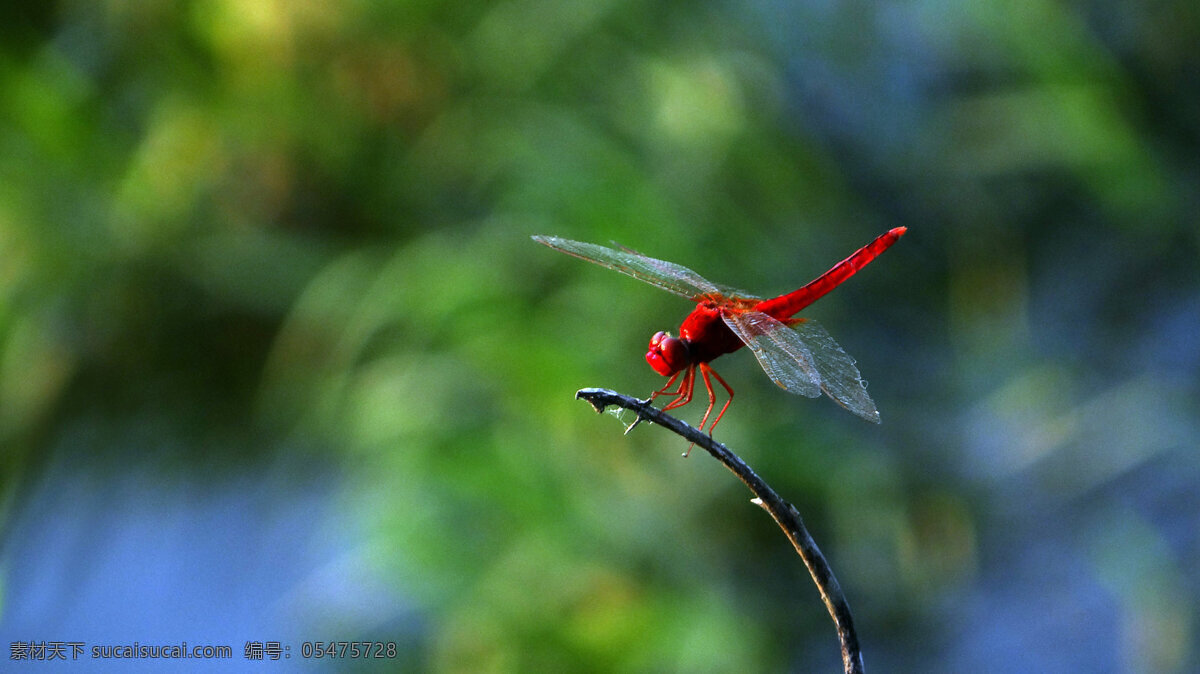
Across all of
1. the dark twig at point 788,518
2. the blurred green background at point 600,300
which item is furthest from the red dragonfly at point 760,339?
the blurred green background at point 600,300

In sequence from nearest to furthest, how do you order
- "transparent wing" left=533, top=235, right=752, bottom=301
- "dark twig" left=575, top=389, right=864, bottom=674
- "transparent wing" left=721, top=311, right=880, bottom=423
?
"dark twig" left=575, top=389, right=864, bottom=674 → "transparent wing" left=721, top=311, right=880, bottom=423 → "transparent wing" left=533, top=235, right=752, bottom=301

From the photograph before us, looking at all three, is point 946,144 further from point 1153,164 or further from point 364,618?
point 364,618

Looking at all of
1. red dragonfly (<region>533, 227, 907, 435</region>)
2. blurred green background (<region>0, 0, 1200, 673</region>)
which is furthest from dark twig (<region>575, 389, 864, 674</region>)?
blurred green background (<region>0, 0, 1200, 673</region>)

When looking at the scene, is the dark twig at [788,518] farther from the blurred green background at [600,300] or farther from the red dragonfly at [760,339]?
the blurred green background at [600,300]

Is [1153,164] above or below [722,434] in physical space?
above

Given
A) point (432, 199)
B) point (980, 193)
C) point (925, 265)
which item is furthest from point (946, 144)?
point (432, 199)

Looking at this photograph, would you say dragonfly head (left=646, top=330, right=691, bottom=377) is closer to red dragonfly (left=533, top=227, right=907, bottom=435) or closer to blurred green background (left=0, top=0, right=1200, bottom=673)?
red dragonfly (left=533, top=227, right=907, bottom=435)
